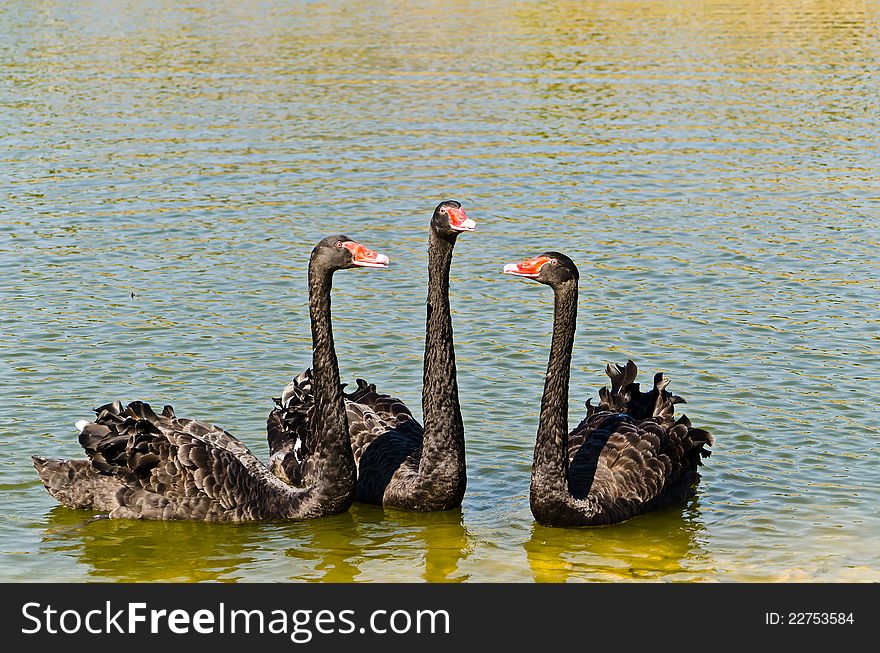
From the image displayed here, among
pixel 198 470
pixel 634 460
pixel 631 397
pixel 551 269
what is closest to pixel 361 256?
pixel 551 269

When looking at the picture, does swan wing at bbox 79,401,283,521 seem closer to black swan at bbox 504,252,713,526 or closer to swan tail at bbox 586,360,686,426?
black swan at bbox 504,252,713,526

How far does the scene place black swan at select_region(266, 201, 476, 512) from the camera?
380 inches

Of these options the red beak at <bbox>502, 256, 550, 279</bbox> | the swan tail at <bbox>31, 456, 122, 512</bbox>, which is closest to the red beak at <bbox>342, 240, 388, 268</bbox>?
the red beak at <bbox>502, 256, 550, 279</bbox>

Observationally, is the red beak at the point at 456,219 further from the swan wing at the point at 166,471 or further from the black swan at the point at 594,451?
the swan wing at the point at 166,471

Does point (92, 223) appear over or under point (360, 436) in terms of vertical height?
over

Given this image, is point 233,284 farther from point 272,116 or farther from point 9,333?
point 272,116

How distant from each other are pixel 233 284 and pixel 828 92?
1352 centimetres

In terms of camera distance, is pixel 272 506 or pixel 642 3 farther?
pixel 642 3

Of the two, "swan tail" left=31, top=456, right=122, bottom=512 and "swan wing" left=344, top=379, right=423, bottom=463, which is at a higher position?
"swan wing" left=344, top=379, right=423, bottom=463

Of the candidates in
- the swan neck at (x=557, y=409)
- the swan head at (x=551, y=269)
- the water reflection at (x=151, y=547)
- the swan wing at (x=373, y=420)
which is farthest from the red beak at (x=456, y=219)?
the water reflection at (x=151, y=547)

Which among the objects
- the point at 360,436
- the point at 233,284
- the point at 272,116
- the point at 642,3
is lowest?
the point at 360,436

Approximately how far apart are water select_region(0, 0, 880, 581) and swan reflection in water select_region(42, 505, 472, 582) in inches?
1.0
